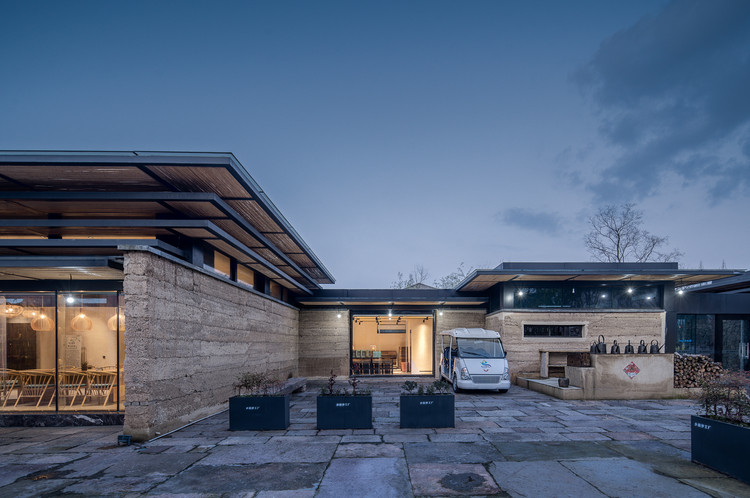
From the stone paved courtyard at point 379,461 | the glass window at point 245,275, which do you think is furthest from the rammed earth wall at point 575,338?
the glass window at point 245,275

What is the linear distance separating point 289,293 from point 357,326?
7448mm

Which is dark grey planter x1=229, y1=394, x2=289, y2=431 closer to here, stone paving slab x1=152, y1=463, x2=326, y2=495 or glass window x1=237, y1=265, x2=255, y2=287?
stone paving slab x1=152, y1=463, x2=326, y2=495

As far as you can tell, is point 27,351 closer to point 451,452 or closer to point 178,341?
point 178,341

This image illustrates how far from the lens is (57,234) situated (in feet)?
35.9

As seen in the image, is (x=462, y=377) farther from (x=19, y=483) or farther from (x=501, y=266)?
(x=19, y=483)

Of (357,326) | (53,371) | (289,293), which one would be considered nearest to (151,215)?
(53,371)

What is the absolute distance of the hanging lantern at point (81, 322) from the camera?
10.0 meters

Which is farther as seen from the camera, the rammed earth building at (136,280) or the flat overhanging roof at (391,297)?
the flat overhanging roof at (391,297)

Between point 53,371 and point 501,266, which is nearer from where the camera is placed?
point 53,371

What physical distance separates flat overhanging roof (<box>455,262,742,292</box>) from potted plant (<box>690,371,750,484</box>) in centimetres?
950

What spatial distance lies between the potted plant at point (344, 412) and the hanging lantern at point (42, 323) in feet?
20.8

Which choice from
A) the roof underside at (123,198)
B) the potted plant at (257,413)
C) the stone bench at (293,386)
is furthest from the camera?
the stone bench at (293,386)

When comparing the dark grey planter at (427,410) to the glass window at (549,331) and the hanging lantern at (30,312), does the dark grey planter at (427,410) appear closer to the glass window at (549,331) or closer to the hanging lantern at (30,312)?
the hanging lantern at (30,312)

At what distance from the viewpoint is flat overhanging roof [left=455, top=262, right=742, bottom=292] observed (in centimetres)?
1642
